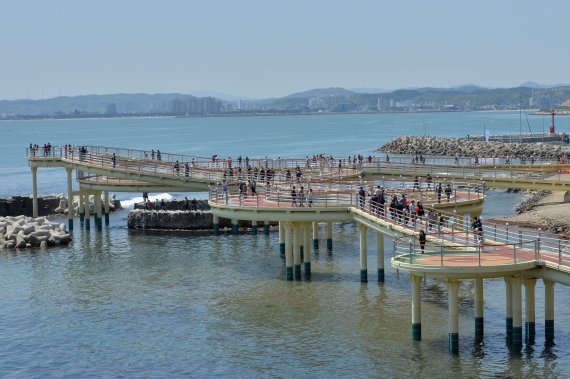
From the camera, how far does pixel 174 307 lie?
45.2m

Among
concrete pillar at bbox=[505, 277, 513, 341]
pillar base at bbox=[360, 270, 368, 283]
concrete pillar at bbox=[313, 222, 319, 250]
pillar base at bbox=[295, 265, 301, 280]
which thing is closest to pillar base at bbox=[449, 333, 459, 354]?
concrete pillar at bbox=[505, 277, 513, 341]

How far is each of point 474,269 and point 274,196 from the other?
1977 centimetres

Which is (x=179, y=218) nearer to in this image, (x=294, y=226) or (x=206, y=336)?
(x=294, y=226)

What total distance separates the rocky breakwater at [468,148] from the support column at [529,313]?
74398mm

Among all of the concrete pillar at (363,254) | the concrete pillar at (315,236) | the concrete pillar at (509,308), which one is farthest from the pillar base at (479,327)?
the concrete pillar at (315,236)

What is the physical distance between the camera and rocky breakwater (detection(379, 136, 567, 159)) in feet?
403

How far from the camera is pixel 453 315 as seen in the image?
35219 millimetres

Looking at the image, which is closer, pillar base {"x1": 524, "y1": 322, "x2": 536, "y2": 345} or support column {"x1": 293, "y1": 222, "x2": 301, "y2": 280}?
pillar base {"x1": 524, "y1": 322, "x2": 536, "y2": 345}

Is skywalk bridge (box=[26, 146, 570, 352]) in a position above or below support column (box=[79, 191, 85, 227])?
above

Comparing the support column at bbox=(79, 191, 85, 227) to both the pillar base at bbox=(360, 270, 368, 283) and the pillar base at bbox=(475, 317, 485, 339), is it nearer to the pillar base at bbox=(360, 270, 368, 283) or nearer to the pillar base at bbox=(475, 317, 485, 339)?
the pillar base at bbox=(360, 270, 368, 283)

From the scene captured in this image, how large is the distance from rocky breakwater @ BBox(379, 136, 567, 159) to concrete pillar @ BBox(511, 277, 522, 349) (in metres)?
75.3

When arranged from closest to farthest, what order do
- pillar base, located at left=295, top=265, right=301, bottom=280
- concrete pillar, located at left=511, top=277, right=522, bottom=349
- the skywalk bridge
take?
the skywalk bridge, concrete pillar, located at left=511, top=277, right=522, bottom=349, pillar base, located at left=295, top=265, right=301, bottom=280

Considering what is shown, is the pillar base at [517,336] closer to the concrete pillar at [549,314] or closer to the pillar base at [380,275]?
the concrete pillar at [549,314]

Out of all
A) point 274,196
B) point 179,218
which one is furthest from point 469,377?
point 179,218
